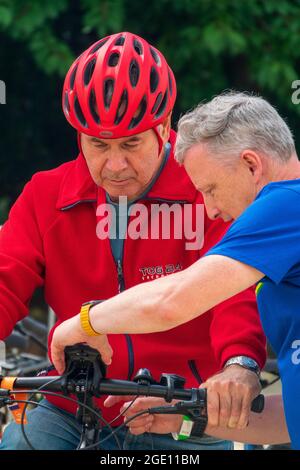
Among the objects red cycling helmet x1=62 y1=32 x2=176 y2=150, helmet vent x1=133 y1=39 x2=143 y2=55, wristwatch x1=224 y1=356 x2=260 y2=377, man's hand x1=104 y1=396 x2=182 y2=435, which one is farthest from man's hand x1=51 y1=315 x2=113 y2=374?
helmet vent x1=133 y1=39 x2=143 y2=55

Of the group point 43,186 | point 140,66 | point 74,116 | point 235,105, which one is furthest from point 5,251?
Result: point 235,105

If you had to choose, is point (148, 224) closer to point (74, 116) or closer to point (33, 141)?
point (74, 116)

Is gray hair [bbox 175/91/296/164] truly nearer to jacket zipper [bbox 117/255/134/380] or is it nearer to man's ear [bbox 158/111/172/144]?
man's ear [bbox 158/111/172/144]

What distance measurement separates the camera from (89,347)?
3385mm

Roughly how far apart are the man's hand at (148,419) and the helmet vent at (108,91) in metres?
1.00

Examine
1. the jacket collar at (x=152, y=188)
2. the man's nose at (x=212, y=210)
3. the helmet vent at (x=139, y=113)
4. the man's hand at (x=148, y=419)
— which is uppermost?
the helmet vent at (x=139, y=113)

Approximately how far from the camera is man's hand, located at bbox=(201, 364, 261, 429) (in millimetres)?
3371

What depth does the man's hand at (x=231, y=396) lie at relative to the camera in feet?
11.1

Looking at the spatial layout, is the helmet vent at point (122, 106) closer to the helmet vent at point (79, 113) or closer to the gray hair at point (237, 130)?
the helmet vent at point (79, 113)

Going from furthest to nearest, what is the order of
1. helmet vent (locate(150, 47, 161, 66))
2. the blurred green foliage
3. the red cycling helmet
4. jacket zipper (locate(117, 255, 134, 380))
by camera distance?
the blurred green foliage, helmet vent (locate(150, 47, 161, 66)), jacket zipper (locate(117, 255, 134, 380)), the red cycling helmet

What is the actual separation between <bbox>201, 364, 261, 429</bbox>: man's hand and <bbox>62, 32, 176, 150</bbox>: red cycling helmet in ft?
3.03

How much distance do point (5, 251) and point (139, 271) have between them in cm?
49

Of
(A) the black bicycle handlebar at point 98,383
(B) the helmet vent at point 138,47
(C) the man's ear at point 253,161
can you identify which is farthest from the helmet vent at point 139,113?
(A) the black bicycle handlebar at point 98,383
